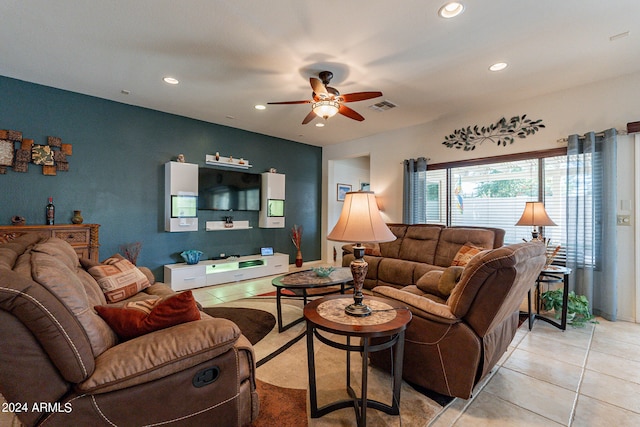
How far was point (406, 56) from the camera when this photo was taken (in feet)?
9.31

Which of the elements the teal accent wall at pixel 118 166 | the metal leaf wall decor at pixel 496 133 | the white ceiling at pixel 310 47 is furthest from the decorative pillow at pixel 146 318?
the metal leaf wall decor at pixel 496 133

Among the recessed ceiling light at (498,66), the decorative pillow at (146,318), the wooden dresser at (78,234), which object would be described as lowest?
the decorative pillow at (146,318)

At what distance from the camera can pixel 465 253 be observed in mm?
3480

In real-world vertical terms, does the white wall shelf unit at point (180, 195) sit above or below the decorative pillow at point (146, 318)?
above

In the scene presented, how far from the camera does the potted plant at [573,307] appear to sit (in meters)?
3.12

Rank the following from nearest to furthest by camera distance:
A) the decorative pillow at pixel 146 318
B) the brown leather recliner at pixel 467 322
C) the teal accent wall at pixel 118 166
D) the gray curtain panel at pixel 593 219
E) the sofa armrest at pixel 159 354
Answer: the sofa armrest at pixel 159 354
the decorative pillow at pixel 146 318
the brown leather recliner at pixel 467 322
the gray curtain panel at pixel 593 219
the teal accent wall at pixel 118 166

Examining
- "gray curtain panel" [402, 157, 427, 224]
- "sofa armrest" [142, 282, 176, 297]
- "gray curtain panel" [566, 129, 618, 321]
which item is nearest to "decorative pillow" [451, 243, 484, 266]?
"gray curtain panel" [566, 129, 618, 321]

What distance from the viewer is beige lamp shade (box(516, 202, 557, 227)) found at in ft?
10.5

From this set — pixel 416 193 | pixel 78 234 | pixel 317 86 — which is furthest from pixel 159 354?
pixel 416 193

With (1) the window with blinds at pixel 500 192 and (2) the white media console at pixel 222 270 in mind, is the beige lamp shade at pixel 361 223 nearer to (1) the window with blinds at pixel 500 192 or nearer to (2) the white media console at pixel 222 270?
(1) the window with blinds at pixel 500 192

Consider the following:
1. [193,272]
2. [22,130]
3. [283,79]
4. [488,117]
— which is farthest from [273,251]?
[488,117]

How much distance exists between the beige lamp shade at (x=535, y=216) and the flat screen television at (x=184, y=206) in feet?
15.4

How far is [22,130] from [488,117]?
6.29 metres

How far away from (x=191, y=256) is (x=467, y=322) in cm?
416
